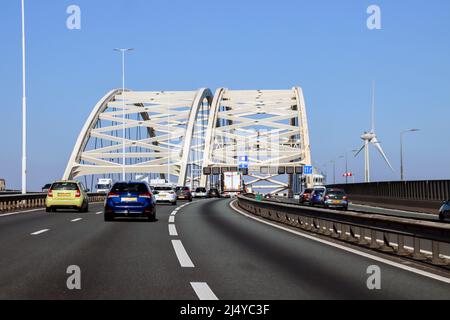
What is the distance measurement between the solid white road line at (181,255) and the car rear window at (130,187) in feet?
27.6

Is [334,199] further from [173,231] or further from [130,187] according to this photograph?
[173,231]

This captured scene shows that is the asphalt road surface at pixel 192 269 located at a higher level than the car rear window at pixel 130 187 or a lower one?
lower

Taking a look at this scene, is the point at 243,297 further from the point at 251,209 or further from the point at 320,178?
the point at 320,178

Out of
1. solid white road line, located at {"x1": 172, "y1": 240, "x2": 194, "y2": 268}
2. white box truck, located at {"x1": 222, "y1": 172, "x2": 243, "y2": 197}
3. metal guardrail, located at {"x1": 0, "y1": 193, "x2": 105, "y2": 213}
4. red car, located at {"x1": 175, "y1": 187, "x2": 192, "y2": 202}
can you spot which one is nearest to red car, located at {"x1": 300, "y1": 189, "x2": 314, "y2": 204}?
red car, located at {"x1": 175, "y1": 187, "x2": 192, "y2": 202}

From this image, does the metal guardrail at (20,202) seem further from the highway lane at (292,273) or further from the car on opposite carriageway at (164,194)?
the highway lane at (292,273)

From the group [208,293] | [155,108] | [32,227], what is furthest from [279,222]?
[155,108]

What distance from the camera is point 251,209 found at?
35.9 metres

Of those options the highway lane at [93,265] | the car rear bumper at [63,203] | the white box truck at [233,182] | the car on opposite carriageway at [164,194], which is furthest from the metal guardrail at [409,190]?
the white box truck at [233,182]

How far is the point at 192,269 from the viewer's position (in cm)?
1086

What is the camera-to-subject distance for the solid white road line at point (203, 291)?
8031mm

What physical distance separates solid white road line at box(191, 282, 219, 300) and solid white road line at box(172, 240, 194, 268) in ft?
6.92

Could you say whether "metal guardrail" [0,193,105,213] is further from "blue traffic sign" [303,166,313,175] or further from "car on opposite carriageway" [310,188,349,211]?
"blue traffic sign" [303,166,313,175]

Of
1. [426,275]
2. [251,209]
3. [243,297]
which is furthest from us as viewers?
[251,209]

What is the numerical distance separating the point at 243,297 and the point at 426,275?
3.53 m
